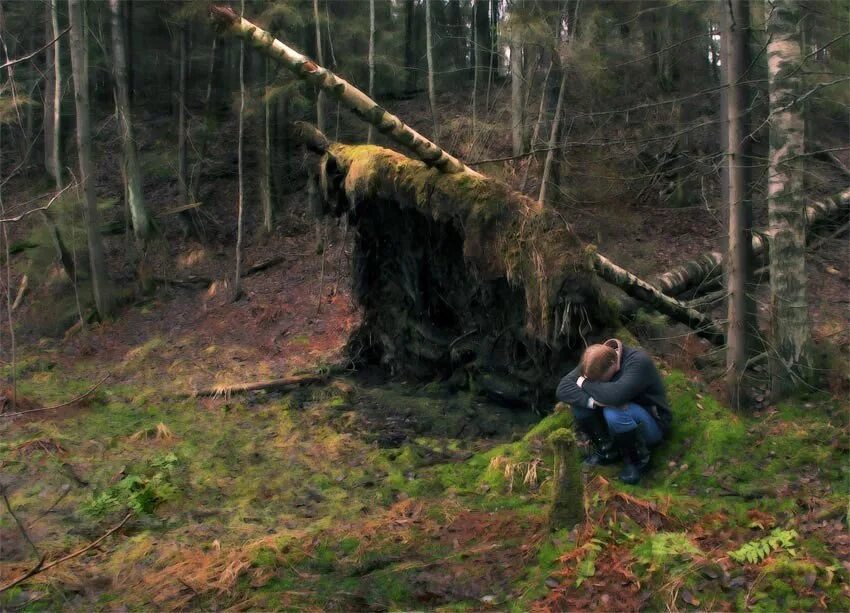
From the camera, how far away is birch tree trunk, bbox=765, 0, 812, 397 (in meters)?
6.52

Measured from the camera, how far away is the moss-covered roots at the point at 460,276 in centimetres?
848

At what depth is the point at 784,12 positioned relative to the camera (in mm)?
6582

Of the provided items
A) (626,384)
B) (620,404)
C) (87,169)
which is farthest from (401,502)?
(87,169)

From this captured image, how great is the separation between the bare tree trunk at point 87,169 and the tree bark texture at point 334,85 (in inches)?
424

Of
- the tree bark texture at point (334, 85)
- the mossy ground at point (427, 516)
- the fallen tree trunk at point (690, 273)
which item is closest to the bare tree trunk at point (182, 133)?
the mossy ground at point (427, 516)

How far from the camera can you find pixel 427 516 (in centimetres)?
631

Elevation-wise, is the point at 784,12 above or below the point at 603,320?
above

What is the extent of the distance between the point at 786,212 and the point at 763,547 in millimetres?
3295

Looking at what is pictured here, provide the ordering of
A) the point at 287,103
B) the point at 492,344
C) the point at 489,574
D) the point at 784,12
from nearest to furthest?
the point at 489,574
the point at 784,12
the point at 492,344
the point at 287,103

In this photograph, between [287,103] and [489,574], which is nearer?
[489,574]

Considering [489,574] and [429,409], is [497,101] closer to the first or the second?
[429,409]

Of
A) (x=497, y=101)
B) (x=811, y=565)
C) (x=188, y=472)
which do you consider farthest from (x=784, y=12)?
(x=497, y=101)

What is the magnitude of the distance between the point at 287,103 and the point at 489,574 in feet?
71.0

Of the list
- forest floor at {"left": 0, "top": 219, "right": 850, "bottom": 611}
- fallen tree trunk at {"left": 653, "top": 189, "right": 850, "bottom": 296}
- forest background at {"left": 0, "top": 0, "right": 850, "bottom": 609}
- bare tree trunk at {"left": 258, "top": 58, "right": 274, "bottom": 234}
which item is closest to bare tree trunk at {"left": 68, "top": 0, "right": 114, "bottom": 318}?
forest background at {"left": 0, "top": 0, "right": 850, "bottom": 609}
